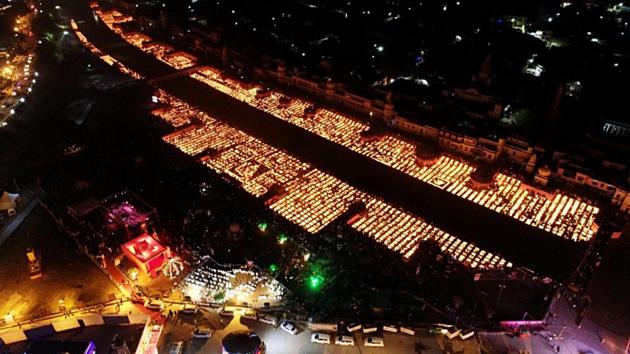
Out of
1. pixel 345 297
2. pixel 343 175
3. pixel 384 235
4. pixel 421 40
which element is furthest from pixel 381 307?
pixel 421 40

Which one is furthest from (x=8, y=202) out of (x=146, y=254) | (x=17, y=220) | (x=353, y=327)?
(x=353, y=327)

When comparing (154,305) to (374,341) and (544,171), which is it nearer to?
(374,341)

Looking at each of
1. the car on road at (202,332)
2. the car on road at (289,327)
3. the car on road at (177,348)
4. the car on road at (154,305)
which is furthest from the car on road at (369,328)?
the car on road at (154,305)

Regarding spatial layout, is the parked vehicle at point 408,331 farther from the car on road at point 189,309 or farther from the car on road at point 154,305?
the car on road at point 154,305

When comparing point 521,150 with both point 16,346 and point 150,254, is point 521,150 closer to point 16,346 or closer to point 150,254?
point 150,254

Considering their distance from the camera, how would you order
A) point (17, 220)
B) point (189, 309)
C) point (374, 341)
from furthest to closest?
point (17, 220) < point (189, 309) < point (374, 341)
